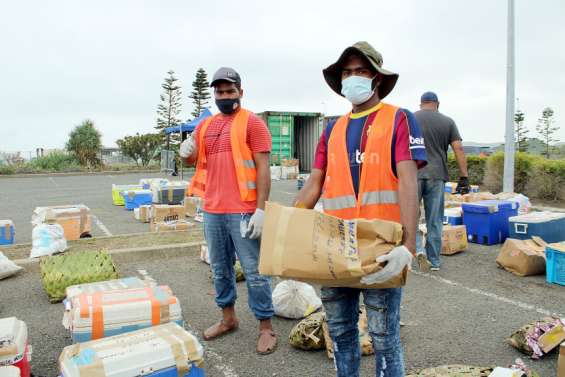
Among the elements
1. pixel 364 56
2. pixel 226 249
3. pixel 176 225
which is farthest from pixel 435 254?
pixel 176 225

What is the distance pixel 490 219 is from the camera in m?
7.00

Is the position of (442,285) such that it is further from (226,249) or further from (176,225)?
(176,225)

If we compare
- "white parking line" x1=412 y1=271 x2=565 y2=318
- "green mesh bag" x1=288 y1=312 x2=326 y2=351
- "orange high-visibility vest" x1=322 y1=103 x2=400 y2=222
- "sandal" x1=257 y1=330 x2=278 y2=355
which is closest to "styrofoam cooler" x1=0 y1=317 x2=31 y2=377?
"sandal" x1=257 y1=330 x2=278 y2=355

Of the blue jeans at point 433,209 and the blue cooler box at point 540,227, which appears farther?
the blue cooler box at point 540,227

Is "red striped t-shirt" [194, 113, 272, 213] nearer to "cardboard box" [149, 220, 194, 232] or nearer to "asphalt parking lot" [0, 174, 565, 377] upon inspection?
"asphalt parking lot" [0, 174, 565, 377]

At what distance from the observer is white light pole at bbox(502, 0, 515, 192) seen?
10.4 metres

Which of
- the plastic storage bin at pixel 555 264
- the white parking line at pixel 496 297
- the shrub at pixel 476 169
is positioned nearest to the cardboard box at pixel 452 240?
the white parking line at pixel 496 297

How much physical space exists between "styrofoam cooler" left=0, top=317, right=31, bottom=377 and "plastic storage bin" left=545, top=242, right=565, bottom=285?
5.13 m

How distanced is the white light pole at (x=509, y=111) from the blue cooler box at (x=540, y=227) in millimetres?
4049

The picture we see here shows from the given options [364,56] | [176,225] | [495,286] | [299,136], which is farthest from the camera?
[299,136]

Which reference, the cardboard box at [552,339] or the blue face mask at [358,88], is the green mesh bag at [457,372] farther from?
the blue face mask at [358,88]

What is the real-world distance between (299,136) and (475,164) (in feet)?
30.9

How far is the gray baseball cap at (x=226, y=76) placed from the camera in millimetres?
3516

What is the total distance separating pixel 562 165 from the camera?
11.5 m
